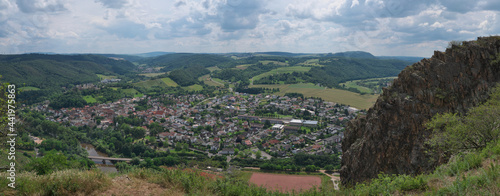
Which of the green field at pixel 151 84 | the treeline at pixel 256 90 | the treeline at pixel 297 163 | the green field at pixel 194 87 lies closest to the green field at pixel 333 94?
the treeline at pixel 256 90

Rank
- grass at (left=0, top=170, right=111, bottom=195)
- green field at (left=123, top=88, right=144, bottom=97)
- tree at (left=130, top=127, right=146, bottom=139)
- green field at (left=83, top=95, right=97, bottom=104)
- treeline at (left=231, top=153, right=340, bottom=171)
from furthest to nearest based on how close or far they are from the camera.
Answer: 1. green field at (left=123, top=88, right=144, bottom=97)
2. green field at (left=83, top=95, right=97, bottom=104)
3. tree at (left=130, top=127, right=146, bottom=139)
4. treeline at (left=231, top=153, right=340, bottom=171)
5. grass at (left=0, top=170, right=111, bottom=195)

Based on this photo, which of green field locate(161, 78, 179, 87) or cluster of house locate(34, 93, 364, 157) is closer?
cluster of house locate(34, 93, 364, 157)

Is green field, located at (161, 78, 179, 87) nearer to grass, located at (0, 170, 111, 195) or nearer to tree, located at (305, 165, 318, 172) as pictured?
tree, located at (305, 165, 318, 172)

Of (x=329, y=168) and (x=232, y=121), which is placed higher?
(x=329, y=168)

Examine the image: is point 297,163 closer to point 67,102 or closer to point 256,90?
point 256,90

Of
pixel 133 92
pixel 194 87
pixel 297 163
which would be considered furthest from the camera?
pixel 194 87

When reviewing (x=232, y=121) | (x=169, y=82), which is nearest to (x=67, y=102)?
(x=169, y=82)

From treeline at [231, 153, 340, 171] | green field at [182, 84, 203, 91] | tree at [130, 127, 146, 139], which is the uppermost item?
green field at [182, 84, 203, 91]

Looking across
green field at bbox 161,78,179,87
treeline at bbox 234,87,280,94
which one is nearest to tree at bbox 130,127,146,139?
treeline at bbox 234,87,280,94
